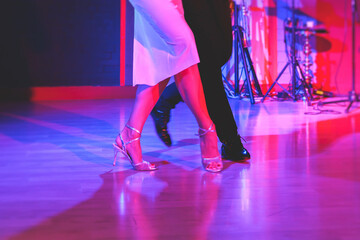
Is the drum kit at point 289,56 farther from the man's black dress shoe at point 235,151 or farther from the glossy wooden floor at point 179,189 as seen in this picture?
the man's black dress shoe at point 235,151

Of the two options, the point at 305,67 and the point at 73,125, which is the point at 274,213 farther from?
the point at 305,67

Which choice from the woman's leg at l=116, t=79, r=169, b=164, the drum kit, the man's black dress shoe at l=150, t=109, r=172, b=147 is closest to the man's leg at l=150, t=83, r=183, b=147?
the man's black dress shoe at l=150, t=109, r=172, b=147

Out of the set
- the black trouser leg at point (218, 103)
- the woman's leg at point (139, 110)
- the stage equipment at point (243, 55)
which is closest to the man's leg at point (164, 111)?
the black trouser leg at point (218, 103)

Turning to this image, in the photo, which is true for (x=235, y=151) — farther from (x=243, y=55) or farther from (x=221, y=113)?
(x=243, y=55)

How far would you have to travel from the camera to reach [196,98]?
160 centimetres

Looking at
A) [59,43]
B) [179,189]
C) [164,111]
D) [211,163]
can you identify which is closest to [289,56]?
[59,43]

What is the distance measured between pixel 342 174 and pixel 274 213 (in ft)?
1.74

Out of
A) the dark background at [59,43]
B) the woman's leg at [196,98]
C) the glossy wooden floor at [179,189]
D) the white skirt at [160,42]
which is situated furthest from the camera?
the dark background at [59,43]

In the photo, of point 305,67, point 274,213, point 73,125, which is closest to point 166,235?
point 274,213

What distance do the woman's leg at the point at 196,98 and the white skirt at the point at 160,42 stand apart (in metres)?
0.05

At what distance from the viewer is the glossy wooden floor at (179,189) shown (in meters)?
1.02

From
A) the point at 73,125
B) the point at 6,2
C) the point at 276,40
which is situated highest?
the point at 6,2

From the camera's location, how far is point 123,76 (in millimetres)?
5117

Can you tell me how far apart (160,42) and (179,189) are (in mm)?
517
